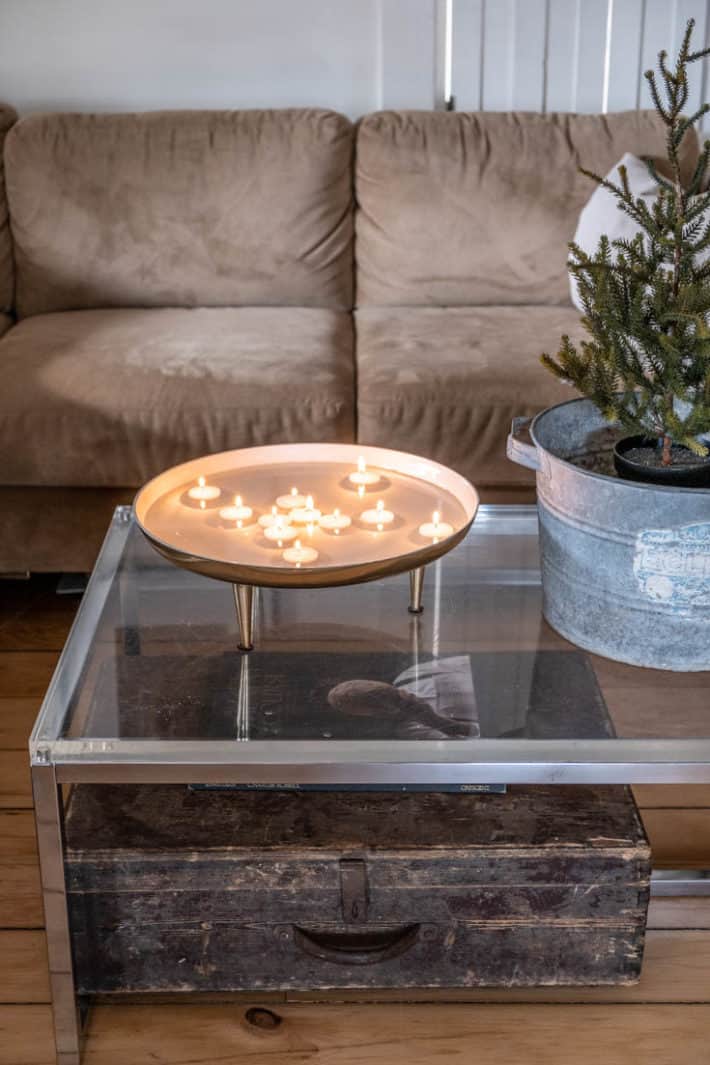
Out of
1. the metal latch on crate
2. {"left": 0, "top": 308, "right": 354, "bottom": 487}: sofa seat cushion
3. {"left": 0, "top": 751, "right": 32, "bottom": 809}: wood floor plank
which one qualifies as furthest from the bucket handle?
{"left": 0, "top": 751, "right": 32, "bottom": 809}: wood floor plank

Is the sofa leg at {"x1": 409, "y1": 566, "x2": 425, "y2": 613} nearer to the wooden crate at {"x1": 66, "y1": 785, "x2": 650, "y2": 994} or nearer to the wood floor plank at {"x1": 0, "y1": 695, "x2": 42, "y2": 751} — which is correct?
the wooden crate at {"x1": 66, "y1": 785, "x2": 650, "y2": 994}

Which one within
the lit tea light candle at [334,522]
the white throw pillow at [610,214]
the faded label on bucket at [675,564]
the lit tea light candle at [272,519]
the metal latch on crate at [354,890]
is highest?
the white throw pillow at [610,214]

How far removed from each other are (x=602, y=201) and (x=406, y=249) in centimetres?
40

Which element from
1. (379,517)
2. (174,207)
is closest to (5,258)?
(174,207)

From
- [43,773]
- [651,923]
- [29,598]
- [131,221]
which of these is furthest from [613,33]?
[43,773]

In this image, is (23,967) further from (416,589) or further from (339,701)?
(416,589)

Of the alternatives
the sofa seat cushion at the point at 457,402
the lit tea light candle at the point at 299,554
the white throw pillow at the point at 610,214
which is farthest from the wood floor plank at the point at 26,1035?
the white throw pillow at the point at 610,214

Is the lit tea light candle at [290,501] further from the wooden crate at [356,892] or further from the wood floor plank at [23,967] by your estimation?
the wood floor plank at [23,967]

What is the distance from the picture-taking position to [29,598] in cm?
215

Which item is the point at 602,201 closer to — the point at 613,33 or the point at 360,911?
the point at 613,33

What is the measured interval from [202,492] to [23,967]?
22.0 inches

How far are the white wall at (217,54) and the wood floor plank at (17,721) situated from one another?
1521 millimetres

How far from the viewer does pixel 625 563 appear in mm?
1167

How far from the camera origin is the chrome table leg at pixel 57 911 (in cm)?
108
